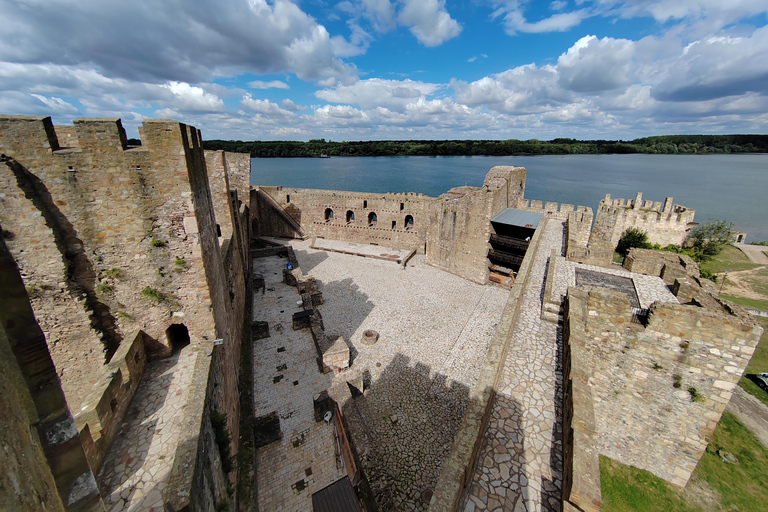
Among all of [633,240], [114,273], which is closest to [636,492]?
[114,273]

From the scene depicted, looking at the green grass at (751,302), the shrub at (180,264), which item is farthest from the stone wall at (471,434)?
the green grass at (751,302)

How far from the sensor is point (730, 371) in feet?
20.3

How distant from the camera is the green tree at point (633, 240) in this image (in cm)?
2309

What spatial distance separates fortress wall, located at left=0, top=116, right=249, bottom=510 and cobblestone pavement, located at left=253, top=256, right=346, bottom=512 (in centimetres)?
279

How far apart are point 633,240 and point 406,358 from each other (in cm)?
2156

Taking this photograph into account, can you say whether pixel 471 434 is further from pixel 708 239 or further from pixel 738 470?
pixel 708 239

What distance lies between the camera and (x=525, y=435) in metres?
5.32

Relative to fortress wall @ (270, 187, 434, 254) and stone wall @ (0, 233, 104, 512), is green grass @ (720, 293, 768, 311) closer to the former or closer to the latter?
fortress wall @ (270, 187, 434, 254)

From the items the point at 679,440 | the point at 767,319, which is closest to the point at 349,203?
the point at 679,440

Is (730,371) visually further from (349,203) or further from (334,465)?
(349,203)

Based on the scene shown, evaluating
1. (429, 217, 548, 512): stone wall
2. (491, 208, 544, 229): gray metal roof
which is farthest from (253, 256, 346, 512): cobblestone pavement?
(491, 208, 544, 229): gray metal roof

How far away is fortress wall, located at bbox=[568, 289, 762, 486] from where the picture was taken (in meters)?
6.21

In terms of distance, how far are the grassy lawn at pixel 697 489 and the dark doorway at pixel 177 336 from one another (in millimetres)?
9832

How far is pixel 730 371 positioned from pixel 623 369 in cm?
171
